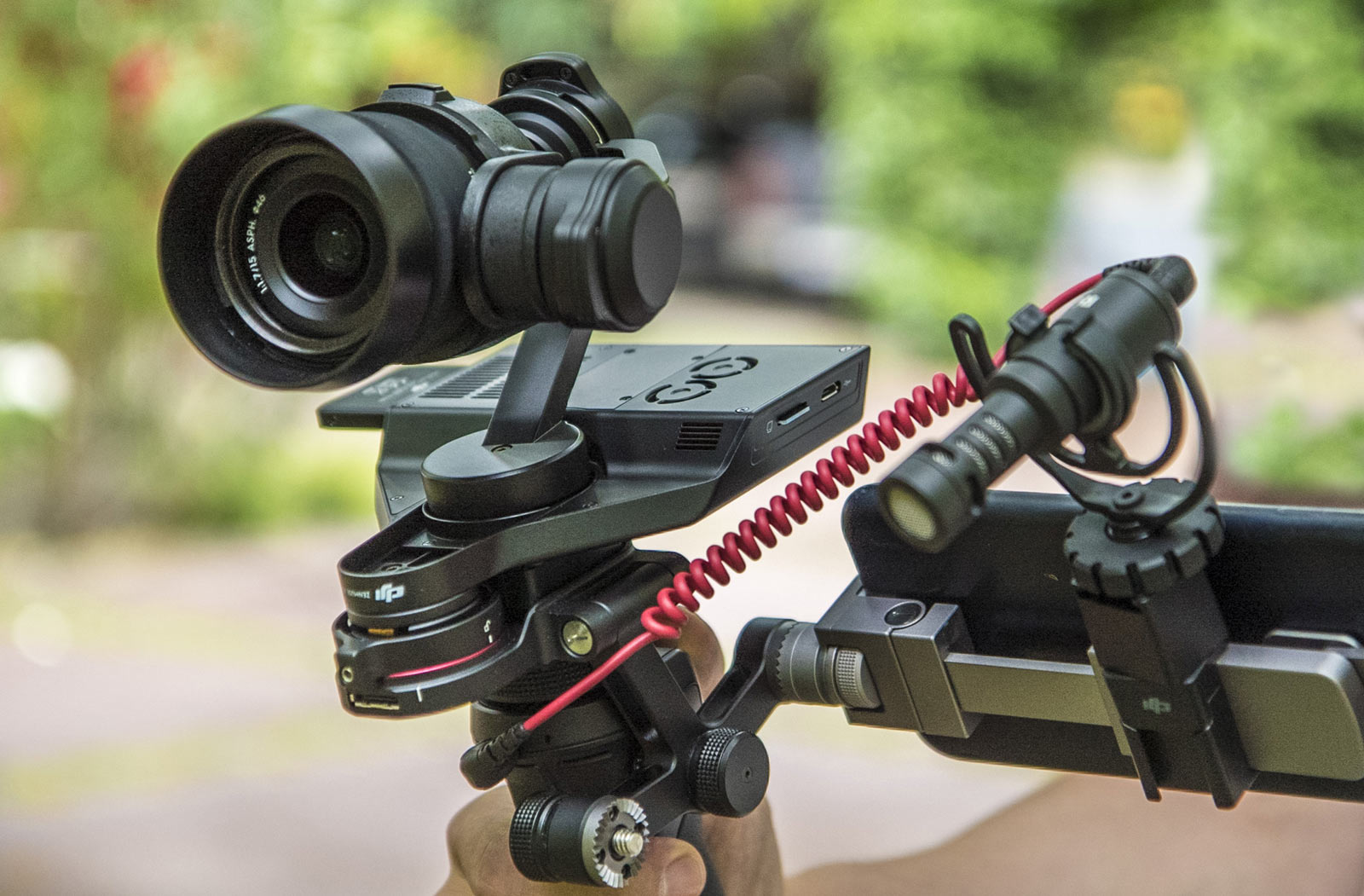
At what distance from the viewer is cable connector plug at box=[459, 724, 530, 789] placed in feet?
2.51

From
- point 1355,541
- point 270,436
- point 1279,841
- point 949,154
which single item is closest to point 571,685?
point 1355,541

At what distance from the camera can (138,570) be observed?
4.11 metres

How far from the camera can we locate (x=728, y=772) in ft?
2.59

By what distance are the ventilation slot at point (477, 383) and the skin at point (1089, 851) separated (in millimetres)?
229

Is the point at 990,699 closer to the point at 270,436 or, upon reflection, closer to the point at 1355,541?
the point at 1355,541

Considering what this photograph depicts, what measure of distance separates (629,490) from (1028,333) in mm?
245

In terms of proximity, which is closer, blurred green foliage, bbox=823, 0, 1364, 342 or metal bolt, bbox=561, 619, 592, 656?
metal bolt, bbox=561, 619, 592, 656

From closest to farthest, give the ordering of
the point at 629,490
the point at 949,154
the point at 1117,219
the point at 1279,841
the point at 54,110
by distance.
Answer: the point at 629,490 < the point at 1279,841 < the point at 54,110 < the point at 949,154 < the point at 1117,219

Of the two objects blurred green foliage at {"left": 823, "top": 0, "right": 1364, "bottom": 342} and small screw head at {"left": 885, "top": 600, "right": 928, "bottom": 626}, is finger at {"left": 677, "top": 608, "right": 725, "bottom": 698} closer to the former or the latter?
small screw head at {"left": 885, "top": 600, "right": 928, "bottom": 626}

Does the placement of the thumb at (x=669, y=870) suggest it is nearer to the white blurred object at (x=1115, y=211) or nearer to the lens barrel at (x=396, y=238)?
the lens barrel at (x=396, y=238)

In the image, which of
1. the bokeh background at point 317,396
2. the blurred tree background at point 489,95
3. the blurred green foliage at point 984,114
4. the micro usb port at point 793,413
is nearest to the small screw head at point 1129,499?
the micro usb port at point 793,413

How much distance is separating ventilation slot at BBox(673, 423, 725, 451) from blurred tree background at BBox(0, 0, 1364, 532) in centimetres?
220

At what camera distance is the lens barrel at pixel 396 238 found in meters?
0.69

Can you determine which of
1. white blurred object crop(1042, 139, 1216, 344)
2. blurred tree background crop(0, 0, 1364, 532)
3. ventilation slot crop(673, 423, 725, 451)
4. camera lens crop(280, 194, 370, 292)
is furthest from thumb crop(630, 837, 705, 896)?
white blurred object crop(1042, 139, 1216, 344)
